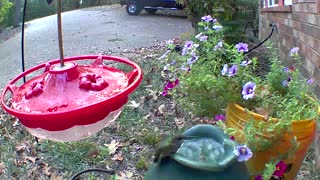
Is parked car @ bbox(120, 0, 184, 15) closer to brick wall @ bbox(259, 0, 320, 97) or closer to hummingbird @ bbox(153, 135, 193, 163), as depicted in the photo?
brick wall @ bbox(259, 0, 320, 97)

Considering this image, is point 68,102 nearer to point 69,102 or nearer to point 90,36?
point 69,102

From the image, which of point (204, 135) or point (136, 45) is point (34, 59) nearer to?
point (136, 45)

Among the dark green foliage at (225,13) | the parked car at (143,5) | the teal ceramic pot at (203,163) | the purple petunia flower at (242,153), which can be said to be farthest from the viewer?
the parked car at (143,5)

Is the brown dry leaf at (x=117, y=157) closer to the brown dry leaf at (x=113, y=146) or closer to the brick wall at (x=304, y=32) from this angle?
the brown dry leaf at (x=113, y=146)

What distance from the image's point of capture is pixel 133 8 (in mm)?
14117

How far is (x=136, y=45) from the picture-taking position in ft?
27.3

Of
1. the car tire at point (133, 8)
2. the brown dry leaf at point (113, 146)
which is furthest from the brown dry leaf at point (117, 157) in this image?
the car tire at point (133, 8)

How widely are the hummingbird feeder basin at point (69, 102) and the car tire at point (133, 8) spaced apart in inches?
511

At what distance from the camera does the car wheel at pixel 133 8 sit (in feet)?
46.2

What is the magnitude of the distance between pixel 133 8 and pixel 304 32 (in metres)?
11.2

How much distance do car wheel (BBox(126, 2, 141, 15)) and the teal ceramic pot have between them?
13.0 meters

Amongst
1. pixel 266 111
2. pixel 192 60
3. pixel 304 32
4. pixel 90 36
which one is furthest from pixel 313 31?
pixel 90 36

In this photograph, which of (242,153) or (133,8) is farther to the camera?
(133,8)


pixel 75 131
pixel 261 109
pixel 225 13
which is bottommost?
pixel 261 109
